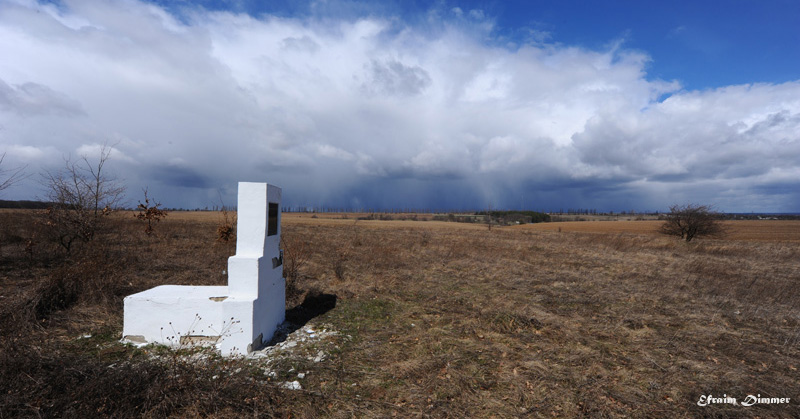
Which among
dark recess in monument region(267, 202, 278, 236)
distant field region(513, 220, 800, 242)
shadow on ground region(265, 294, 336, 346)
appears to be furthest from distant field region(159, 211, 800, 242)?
dark recess in monument region(267, 202, 278, 236)

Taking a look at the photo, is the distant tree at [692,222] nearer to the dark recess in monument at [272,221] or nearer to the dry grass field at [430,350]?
the dry grass field at [430,350]

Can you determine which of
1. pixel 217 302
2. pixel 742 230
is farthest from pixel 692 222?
pixel 217 302

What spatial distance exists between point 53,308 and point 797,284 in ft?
74.0

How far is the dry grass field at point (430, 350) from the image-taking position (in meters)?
4.12

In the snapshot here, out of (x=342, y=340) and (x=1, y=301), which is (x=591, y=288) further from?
(x=1, y=301)

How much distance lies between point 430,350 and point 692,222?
32222mm

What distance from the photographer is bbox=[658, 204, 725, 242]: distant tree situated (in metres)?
27.6

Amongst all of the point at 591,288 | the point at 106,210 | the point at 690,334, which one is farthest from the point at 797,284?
the point at 106,210

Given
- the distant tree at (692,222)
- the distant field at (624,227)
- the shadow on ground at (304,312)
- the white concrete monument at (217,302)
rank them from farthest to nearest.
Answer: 1. the distant field at (624,227)
2. the distant tree at (692,222)
3. the shadow on ground at (304,312)
4. the white concrete monument at (217,302)

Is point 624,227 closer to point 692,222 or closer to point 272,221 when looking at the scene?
point 692,222

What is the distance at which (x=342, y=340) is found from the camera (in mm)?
6496

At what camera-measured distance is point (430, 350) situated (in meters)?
6.11

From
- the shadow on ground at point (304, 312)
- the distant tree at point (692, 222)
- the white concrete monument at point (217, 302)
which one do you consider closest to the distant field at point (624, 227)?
the distant tree at point (692, 222)

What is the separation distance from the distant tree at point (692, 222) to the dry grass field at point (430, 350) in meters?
18.2
